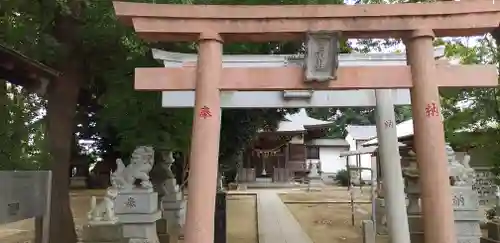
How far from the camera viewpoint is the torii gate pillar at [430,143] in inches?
193

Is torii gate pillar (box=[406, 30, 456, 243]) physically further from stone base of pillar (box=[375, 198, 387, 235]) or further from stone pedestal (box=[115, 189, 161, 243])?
stone base of pillar (box=[375, 198, 387, 235])

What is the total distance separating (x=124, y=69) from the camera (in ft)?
26.8

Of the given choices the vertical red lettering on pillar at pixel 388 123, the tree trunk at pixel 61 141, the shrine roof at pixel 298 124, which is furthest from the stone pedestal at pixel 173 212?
the shrine roof at pixel 298 124

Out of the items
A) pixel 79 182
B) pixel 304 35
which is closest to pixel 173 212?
pixel 304 35

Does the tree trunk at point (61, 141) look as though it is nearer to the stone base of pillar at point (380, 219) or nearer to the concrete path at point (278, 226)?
the concrete path at point (278, 226)

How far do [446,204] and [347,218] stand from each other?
1038 centimetres

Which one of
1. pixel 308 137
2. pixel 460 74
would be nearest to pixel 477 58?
pixel 460 74

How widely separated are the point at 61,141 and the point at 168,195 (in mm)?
4024

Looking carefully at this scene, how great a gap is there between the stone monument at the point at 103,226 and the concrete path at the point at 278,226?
407cm

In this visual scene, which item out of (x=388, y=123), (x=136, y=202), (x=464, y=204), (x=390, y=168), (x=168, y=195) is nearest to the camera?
(x=390, y=168)

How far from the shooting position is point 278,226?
43.5ft

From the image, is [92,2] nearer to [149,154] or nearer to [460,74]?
[149,154]

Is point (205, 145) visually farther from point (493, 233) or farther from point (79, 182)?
point (79, 182)

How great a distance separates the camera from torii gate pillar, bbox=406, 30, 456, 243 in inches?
193
